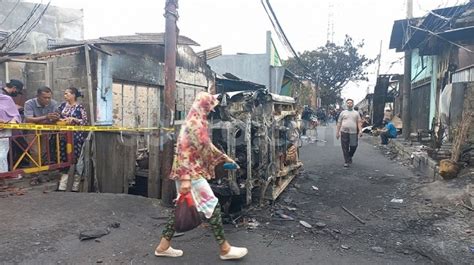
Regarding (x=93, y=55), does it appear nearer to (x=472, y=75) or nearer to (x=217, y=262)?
(x=217, y=262)

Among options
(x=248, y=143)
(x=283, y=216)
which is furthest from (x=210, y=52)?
(x=283, y=216)

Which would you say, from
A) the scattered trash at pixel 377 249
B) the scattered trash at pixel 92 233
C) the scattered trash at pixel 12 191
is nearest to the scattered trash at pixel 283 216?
the scattered trash at pixel 377 249

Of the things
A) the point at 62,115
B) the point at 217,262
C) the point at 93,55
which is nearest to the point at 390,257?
the point at 217,262

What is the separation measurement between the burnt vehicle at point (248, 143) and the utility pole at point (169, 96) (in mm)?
612

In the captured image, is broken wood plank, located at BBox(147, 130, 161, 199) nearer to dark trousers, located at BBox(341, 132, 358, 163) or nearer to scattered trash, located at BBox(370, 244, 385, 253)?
scattered trash, located at BBox(370, 244, 385, 253)

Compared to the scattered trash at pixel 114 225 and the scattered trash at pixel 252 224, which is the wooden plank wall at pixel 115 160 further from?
the scattered trash at pixel 252 224

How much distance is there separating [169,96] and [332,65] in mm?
35340

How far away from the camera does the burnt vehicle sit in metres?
4.81

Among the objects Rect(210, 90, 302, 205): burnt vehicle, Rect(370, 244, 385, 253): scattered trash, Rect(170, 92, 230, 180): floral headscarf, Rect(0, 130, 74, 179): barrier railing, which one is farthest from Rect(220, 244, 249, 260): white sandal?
Rect(0, 130, 74, 179): barrier railing

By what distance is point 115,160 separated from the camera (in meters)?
5.78

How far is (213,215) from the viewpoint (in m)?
3.48

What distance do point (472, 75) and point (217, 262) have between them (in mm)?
7560

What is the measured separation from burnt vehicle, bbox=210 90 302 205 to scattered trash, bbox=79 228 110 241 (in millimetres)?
1455

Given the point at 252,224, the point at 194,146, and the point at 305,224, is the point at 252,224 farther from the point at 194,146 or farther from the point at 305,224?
the point at 194,146
